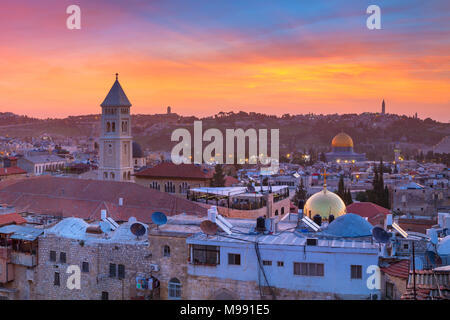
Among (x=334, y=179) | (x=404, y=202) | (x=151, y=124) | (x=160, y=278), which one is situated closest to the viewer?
(x=160, y=278)

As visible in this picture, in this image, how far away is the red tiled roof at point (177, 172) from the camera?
129 feet

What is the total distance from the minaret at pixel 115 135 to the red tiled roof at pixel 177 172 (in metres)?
2.88

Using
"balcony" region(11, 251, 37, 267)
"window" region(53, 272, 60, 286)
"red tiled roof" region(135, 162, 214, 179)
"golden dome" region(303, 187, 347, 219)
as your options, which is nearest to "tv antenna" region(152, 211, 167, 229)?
"window" region(53, 272, 60, 286)

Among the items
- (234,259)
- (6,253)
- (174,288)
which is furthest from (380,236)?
(6,253)

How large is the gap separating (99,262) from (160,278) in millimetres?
Answer: 2270

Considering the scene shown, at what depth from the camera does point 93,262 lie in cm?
1547

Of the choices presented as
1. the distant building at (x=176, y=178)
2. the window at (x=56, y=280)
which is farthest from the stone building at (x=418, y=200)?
the window at (x=56, y=280)

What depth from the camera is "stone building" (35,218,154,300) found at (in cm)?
1475

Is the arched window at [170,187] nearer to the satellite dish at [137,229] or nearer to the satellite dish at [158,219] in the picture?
the satellite dish at [158,219]

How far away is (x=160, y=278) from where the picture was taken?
46.8ft

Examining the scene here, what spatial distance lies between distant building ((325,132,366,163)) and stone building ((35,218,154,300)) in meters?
78.7
